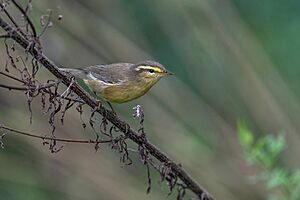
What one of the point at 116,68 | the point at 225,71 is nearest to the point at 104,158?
the point at 225,71

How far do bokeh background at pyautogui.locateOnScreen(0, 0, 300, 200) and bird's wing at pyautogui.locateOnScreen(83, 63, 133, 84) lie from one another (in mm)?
1743

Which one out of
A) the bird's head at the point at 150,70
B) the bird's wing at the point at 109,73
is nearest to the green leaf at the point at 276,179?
the bird's head at the point at 150,70

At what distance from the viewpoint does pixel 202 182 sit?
532 centimetres

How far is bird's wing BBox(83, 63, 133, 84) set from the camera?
2.94m

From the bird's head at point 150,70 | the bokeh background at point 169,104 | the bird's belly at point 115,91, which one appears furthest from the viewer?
the bokeh background at point 169,104

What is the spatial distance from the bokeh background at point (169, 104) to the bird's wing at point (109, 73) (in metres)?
1.74

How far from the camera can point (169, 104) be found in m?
5.40

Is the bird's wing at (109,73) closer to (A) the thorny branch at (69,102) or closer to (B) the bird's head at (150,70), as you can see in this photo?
(B) the bird's head at (150,70)

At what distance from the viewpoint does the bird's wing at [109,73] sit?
2938mm

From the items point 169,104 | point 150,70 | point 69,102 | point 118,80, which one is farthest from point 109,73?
point 169,104

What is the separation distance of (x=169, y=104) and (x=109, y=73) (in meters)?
2.41

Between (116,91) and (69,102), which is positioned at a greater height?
(116,91)

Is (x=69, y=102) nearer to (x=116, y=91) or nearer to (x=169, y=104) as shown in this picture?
(x=116, y=91)

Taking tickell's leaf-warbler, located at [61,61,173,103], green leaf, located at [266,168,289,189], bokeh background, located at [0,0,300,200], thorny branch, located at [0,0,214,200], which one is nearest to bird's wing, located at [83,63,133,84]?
tickell's leaf-warbler, located at [61,61,173,103]
